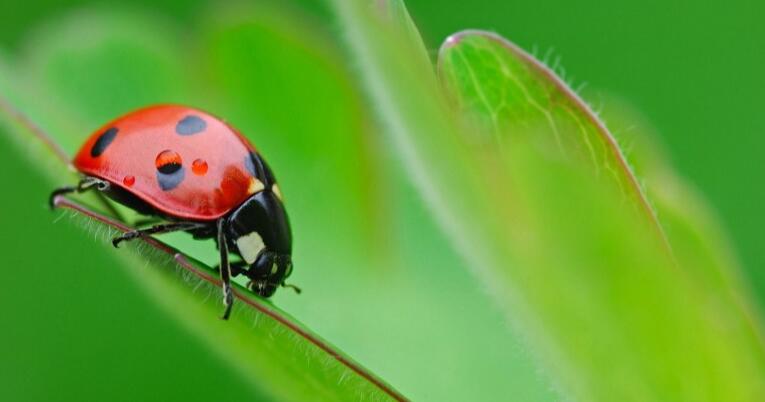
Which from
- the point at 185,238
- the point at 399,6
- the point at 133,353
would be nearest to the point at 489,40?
the point at 399,6

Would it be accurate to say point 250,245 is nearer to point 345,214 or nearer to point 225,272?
point 225,272

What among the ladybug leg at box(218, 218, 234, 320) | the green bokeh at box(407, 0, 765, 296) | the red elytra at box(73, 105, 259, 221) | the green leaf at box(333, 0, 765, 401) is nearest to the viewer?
the green leaf at box(333, 0, 765, 401)

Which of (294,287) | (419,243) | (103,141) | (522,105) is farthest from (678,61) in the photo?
(522,105)

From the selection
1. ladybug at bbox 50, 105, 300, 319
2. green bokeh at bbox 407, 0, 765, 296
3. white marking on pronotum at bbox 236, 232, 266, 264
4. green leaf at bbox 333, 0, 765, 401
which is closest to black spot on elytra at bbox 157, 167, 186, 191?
ladybug at bbox 50, 105, 300, 319

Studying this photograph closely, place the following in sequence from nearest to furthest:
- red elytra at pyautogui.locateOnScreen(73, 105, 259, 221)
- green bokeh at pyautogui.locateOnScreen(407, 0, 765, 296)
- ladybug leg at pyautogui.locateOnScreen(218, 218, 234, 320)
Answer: ladybug leg at pyautogui.locateOnScreen(218, 218, 234, 320) < red elytra at pyautogui.locateOnScreen(73, 105, 259, 221) < green bokeh at pyautogui.locateOnScreen(407, 0, 765, 296)

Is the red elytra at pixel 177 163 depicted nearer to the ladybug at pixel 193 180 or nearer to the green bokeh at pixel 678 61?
the ladybug at pixel 193 180

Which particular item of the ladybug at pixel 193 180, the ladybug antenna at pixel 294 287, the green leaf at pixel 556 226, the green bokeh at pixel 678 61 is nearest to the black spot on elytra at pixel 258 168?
the ladybug at pixel 193 180

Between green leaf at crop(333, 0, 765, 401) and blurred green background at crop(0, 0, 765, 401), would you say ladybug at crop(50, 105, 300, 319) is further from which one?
green leaf at crop(333, 0, 765, 401)
